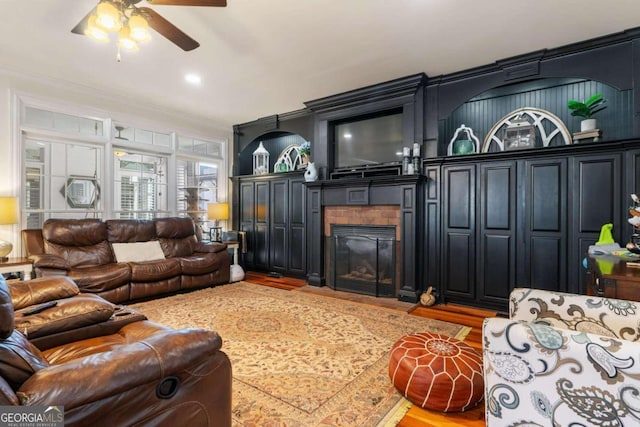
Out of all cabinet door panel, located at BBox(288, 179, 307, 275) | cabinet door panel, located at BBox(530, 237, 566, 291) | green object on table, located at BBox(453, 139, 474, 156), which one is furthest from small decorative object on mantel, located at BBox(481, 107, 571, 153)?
cabinet door panel, located at BBox(288, 179, 307, 275)

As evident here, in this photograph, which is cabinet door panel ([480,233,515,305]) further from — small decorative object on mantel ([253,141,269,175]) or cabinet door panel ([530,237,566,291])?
small decorative object on mantel ([253,141,269,175])

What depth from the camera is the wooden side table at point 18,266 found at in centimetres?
320

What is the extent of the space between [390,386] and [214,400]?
49.3 inches

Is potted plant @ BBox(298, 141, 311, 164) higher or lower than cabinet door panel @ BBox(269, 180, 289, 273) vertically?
higher

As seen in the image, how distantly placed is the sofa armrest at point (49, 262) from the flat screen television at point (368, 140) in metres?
3.57

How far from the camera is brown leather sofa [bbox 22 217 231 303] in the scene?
3543 millimetres

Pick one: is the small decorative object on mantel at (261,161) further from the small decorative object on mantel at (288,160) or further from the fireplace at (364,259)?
the fireplace at (364,259)

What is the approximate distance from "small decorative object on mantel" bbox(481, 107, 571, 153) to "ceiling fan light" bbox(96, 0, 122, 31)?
3795mm

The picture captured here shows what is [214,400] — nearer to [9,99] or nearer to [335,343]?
[335,343]

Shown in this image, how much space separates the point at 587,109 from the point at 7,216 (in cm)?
610

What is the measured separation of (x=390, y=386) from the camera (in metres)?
2.02

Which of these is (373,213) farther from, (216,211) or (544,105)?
(216,211)

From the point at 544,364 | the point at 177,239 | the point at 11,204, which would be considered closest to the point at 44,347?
the point at 544,364

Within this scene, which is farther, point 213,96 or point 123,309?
point 213,96
